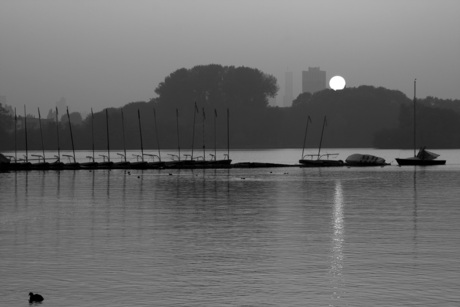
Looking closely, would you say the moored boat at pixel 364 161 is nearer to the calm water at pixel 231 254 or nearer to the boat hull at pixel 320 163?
the boat hull at pixel 320 163

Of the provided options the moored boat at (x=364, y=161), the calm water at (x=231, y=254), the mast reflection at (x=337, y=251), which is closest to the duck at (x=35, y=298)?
the calm water at (x=231, y=254)

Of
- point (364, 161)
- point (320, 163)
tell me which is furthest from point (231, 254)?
point (364, 161)

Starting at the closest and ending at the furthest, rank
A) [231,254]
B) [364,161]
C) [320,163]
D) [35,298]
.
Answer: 1. [35,298]
2. [231,254]
3. [320,163]
4. [364,161]

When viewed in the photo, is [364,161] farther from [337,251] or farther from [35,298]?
[35,298]

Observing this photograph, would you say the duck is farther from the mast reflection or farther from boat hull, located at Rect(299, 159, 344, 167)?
boat hull, located at Rect(299, 159, 344, 167)

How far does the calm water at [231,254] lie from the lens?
21906 millimetres

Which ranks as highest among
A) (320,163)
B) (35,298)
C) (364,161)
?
(364,161)

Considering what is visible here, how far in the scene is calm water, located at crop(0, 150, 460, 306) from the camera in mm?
21906

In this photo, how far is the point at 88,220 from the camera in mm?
42062

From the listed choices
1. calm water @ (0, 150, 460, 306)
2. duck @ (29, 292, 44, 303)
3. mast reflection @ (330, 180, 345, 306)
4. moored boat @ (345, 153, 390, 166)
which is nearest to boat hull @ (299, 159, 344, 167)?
moored boat @ (345, 153, 390, 166)

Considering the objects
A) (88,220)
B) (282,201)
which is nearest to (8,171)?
(282,201)

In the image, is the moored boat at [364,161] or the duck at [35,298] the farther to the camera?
the moored boat at [364,161]

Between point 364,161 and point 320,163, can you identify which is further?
point 364,161

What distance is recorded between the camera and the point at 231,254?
29125 mm
